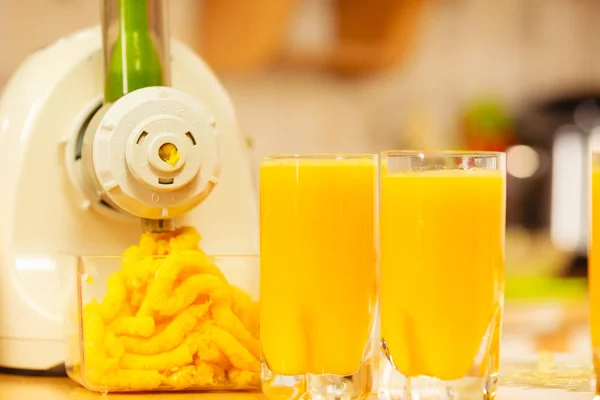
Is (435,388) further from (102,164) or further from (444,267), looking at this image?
(102,164)

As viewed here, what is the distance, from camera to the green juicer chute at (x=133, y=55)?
71cm

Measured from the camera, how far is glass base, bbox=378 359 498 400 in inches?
22.9

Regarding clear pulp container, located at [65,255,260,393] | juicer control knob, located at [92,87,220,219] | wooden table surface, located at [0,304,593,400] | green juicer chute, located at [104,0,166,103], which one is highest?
green juicer chute, located at [104,0,166,103]

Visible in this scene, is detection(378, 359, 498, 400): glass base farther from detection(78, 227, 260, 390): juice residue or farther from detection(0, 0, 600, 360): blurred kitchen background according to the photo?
detection(0, 0, 600, 360): blurred kitchen background

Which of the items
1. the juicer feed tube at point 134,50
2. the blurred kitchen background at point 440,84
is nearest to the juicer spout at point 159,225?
the juicer feed tube at point 134,50

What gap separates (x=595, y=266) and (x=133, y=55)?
0.40 metres

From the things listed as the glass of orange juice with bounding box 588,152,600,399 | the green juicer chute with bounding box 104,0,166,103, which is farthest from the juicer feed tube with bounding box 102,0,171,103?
the glass of orange juice with bounding box 588,152,600,399

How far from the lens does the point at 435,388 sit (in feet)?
1.91

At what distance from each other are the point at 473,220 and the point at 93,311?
11.6 inches

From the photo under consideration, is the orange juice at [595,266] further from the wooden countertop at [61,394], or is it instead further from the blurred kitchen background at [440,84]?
the blurred kitchen background at [440,84]

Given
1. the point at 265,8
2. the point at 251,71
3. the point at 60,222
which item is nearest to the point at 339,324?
the point at 60,222

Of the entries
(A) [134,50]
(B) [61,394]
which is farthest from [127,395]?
(A) [134,50]

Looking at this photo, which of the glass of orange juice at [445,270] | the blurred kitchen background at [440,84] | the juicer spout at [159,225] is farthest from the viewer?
the blurred kitchen background at [440,84]

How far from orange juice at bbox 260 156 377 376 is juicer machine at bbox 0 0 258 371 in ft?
0.30
